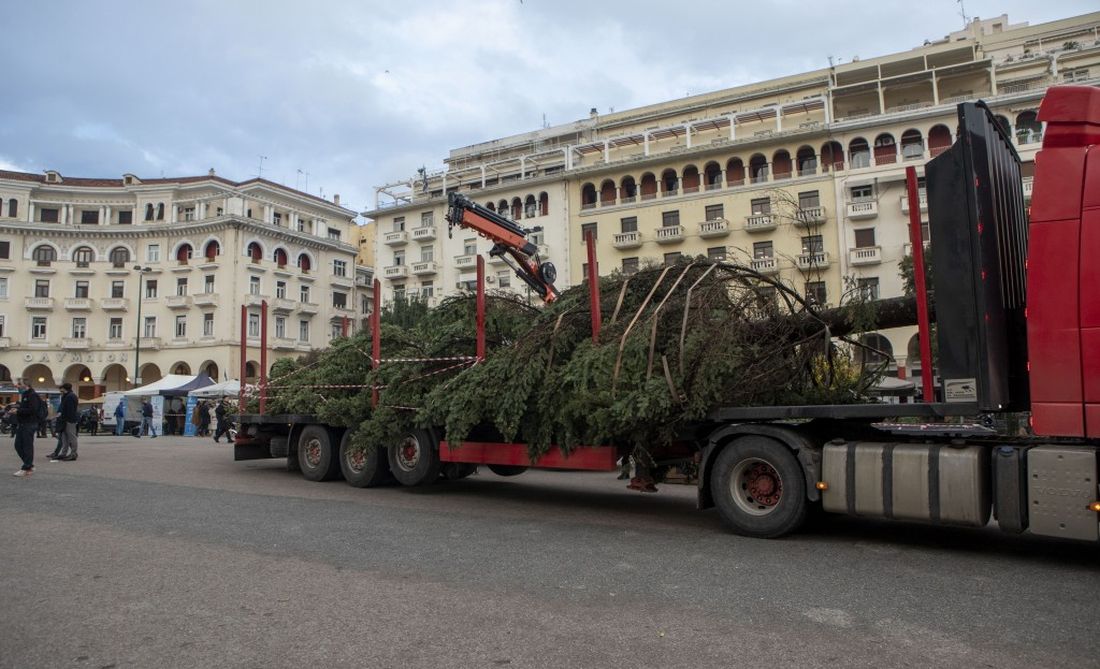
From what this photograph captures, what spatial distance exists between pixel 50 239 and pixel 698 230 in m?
50.3

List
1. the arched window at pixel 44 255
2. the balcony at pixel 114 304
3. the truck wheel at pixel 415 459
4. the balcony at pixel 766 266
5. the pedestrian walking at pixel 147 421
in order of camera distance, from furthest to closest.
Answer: the balcony at pixel 114 304 → the arched window at pixel 44 255 → the pedestrian walking at pixel 147 421 → the truck wheel at pixel 415 459 → the balcony at pixel 766 266

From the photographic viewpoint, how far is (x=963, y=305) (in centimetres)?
618

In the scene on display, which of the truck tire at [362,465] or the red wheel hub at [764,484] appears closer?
the red wheel hub at [764,484]

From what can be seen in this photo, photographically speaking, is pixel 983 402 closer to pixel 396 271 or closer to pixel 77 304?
pixel 396 271

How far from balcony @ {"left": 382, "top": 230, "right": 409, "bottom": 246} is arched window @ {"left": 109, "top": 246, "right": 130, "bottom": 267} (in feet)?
68.5

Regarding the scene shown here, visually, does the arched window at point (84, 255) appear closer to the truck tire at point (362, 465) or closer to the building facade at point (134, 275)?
the building facade at point (134, 275)

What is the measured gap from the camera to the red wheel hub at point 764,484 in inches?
277

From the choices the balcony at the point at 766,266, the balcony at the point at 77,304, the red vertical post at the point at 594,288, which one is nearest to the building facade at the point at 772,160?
the balcony at the point at 766,266

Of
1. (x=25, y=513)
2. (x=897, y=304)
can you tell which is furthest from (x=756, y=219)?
(x=25, y=513)

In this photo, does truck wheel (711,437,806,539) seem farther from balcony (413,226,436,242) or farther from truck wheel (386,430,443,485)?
balcony (413,226,436,242)

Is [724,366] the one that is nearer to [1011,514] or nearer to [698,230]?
[1011,514]

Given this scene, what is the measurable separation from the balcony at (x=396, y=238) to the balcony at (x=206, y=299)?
13.4 m

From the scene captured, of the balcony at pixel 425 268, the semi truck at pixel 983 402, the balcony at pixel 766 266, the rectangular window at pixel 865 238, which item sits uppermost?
the balcony at pixel 425 268

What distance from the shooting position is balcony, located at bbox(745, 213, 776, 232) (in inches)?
1676
